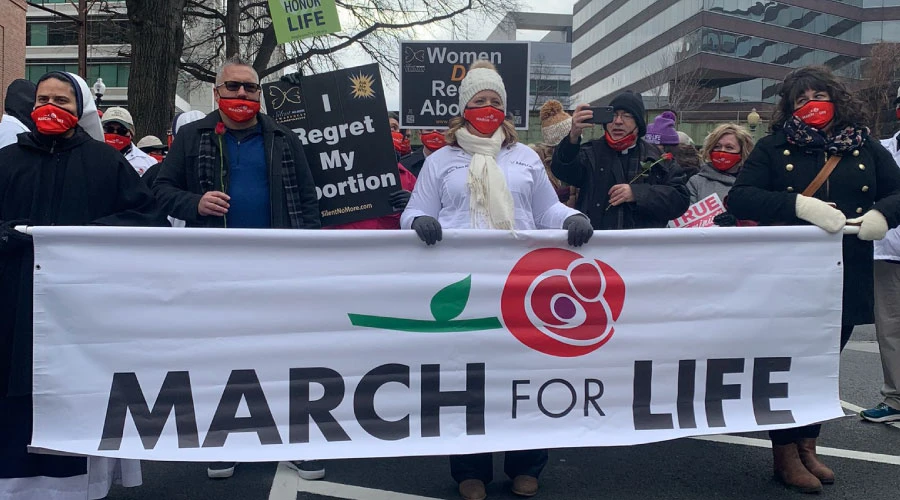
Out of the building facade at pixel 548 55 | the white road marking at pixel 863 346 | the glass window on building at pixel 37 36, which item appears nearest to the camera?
the white road marking at pixel 863 346

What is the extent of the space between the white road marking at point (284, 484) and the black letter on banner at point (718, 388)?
1963 mm

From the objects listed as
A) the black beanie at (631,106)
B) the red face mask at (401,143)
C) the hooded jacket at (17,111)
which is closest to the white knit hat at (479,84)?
the black beanie at (631,106)

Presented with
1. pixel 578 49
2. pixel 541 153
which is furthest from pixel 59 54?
pixel 541 153

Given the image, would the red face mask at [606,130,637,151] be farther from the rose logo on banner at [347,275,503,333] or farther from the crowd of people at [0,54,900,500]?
the rose logo on banner at [347,275,503,333]

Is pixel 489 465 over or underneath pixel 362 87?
underneath

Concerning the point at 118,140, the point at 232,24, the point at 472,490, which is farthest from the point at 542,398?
the point at 232,24

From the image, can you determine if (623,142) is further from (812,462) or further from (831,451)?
(831,451)

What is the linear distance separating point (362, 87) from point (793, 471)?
2973mm

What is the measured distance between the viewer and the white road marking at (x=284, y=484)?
12.7 feet

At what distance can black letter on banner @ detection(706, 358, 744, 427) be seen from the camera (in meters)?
3.78

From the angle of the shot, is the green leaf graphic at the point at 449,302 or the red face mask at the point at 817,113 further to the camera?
the red face mask at the point at 817,113

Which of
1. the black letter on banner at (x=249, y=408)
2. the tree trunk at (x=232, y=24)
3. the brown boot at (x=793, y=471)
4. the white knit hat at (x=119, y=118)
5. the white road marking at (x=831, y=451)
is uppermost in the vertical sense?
the tree trunk at (x=232, y=24)

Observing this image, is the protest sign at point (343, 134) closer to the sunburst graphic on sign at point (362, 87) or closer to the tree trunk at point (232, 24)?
the sunburst graphic on sign at point (362, 87)

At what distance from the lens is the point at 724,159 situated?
18.4 ft
